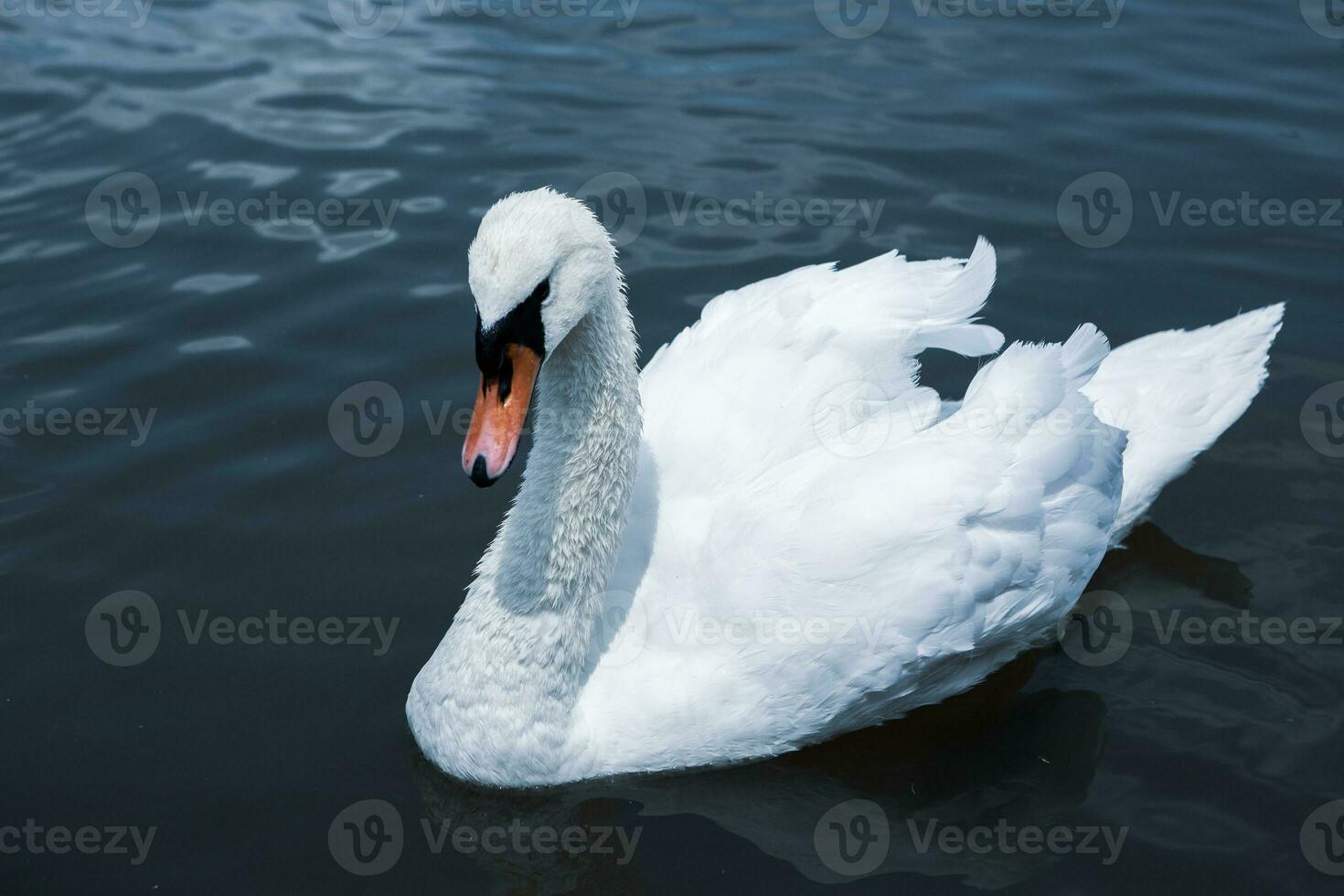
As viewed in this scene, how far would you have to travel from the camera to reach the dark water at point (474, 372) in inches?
215

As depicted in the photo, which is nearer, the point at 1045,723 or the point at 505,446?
the point at 505,446

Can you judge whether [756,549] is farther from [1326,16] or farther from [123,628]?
[1326,16]

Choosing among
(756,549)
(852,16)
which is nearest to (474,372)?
(756,549)

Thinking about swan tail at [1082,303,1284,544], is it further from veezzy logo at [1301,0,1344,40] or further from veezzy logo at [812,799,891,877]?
veezzy logo at [1301,0,1344,40]

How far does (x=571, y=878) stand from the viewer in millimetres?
5254

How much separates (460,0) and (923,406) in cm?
790

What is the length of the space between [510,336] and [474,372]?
3.54 meters

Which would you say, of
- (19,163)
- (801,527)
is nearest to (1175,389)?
(801,527)

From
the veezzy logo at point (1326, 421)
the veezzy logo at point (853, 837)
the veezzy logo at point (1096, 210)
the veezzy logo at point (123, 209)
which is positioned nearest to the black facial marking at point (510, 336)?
the veezzy logo at point (853, 837)

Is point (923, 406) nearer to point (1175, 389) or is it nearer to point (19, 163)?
Answer: point (1175, 389)

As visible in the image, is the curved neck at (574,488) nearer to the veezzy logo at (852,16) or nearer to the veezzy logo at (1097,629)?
the veezzy logo at (1097,629)

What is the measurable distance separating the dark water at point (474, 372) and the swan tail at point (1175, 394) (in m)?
0.52

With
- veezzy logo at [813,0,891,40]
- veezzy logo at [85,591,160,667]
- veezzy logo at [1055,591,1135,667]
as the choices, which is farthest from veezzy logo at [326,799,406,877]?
veezzy logo at [813,0,891,40]

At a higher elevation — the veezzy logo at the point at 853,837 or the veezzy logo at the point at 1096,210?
the veezzy logo at the point at 1096,210
